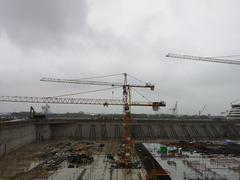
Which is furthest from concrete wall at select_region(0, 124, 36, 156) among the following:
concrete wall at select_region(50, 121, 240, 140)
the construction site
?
concrete wall at select_region(50, 121, 240, 140)

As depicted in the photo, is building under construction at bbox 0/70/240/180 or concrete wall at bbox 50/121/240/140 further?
concrete wall at bbox 50/121/240/140

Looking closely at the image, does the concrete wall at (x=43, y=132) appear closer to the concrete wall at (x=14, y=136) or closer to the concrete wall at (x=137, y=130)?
the concrete wall at (x=137, y=130)

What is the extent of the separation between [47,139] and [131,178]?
38.4 m

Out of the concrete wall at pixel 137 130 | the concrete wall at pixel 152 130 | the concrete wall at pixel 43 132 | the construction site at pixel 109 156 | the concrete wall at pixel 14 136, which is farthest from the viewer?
the concrete wall at pixel 152 130

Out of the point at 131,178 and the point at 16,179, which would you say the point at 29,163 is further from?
the point at 131,178

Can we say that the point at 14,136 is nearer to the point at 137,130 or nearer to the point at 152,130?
the point at 137,130

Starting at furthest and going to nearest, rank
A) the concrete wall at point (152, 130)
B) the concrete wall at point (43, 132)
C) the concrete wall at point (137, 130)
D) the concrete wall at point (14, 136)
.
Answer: the concrete wall at point (152, 130)
the concrete wall at point (137, 130)
the concrete wall at point (43, 132)
the concrete wall at point (14, 136)

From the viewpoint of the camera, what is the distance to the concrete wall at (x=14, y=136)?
41438mm

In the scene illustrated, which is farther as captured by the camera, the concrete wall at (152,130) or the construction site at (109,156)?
the concrete wall at (152,130)

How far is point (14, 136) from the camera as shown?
46750 mm

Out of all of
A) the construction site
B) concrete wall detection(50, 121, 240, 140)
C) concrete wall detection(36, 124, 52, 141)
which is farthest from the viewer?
concrete wall detection(50, 121, 240, 140)

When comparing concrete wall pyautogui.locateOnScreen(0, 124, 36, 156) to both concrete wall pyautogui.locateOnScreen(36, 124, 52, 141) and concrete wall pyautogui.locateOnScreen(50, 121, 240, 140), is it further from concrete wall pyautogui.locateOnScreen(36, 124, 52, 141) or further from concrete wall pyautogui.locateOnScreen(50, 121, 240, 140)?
concrete wall pyautogui.locateOnScreen(50, 121, 240, 140)

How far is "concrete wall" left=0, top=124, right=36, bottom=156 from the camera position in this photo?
4144cm

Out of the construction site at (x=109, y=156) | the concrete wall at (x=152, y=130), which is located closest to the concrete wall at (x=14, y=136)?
the construction site at (x=109, y=156)
